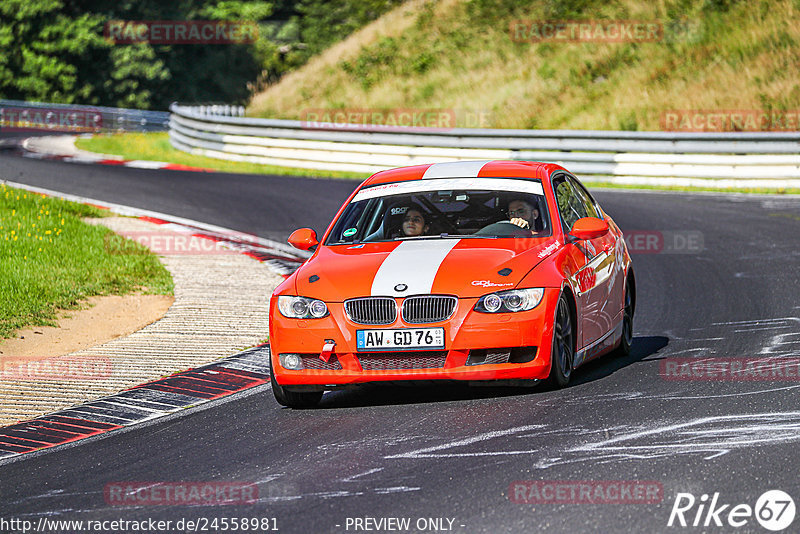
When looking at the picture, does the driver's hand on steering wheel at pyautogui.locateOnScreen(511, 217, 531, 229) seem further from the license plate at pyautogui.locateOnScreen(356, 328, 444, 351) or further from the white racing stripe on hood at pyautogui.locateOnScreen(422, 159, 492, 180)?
the license plate at pyautogui.locateOnScreen(356, 328, 444, 351)

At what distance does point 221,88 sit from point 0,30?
1317 cm

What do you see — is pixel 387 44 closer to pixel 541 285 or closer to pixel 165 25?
pixel 165 25

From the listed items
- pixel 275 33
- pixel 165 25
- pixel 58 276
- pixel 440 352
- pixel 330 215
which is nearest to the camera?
pixel 440 352

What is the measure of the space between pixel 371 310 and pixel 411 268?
0.40 metres

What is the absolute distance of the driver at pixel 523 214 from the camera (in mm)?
9016

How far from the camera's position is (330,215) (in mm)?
19703

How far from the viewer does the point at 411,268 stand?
8.11 metres

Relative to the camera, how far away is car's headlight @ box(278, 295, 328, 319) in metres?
8.06

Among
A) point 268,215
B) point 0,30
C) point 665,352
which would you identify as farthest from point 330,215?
point 0,30

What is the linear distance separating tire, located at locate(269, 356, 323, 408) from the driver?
188 cm

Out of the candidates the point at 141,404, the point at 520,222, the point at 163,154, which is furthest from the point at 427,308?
the point at 163,154

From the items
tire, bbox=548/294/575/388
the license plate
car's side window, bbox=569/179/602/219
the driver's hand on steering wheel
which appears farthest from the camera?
car's side window, bbox=569/179/602/219

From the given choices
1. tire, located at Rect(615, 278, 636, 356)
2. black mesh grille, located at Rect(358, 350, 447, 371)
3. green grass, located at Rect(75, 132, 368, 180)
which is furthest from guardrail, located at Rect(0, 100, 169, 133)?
black mesh grille, located at Rect(358, 350, 447, 371)

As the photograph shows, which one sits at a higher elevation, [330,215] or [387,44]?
[387,44]
